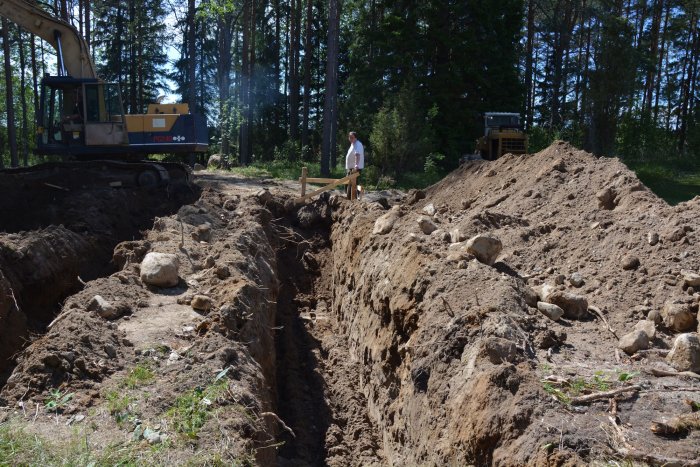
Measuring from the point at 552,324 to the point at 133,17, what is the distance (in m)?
38.0

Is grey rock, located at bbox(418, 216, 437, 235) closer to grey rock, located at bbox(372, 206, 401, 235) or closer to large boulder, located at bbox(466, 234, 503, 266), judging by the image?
grey rock, located at bbox(372, 206, 401, 235)

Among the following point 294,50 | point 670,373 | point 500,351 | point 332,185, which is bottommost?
point 670,373

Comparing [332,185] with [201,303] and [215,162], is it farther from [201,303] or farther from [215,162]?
[215,162]

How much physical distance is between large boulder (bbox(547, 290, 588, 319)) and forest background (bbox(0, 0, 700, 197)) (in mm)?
15370

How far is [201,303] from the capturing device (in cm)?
730

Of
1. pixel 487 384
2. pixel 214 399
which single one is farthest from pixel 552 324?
pixel 214 399

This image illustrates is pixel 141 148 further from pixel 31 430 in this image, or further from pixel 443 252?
pixel 31 430

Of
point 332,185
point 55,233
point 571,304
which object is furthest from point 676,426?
point 332,185

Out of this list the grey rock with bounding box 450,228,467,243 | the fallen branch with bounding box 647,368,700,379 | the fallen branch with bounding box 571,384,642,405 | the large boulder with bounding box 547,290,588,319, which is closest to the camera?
the fallen branch with bounding box 571,384,642,405

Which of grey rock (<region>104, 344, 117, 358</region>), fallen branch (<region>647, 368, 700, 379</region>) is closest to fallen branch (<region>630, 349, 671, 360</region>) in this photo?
fallen branch (<region>647, 368, 700, 379</region>)

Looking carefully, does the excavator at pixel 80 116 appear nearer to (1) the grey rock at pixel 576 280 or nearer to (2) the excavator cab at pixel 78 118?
(2) the excavator cab at pixel 78 118

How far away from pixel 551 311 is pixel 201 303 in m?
3.75

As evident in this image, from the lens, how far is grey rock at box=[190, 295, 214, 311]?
7.30 meters

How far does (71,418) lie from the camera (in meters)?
4.96
